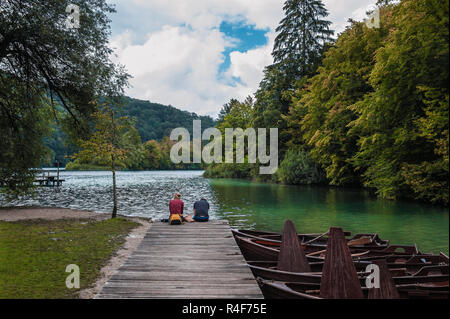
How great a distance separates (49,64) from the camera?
1049 cm

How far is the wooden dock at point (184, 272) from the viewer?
461 centimetres

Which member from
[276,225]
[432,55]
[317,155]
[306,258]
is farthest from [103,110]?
[317,155]

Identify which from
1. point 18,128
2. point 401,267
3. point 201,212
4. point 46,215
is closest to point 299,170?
point 201,212

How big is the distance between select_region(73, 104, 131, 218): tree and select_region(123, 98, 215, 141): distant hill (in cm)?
11981

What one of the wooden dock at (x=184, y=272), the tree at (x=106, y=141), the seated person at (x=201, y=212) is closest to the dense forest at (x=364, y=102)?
the wooden dock at (x=184, y=272)

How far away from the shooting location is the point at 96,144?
1336cm

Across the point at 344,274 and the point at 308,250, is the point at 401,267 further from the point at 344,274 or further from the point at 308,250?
the point at 344,274

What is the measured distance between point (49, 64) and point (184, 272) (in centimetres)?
906

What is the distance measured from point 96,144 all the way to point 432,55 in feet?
42.6

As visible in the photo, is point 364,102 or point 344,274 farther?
point 364,102

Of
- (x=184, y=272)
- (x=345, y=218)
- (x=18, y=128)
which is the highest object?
(x=18, y=128)

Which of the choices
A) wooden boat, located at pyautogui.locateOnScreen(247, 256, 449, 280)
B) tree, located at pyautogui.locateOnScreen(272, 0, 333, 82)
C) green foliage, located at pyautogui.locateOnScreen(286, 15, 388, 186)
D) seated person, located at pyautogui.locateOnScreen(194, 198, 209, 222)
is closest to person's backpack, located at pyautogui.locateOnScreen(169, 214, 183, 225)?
seated person, located at pyautogui.locateOnScreen(194, 198, 209, 222)
